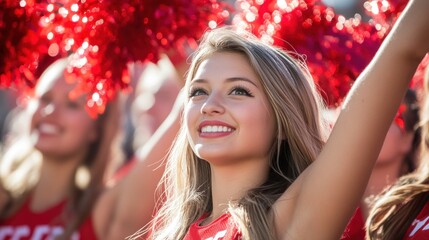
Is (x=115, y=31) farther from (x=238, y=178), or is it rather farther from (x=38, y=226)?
(x=38, y=226)

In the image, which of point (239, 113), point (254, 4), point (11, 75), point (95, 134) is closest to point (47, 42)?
point (11, 75)

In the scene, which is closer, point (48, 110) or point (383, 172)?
point (383, 172)

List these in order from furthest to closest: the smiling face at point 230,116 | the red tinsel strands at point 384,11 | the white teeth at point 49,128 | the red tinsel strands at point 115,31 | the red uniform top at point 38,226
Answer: the white teeth at point 49,128 → the red uniform top at point 38,226 → the red tinsel strands at point 115,31 → the red tinsel strands at point 384,11 → the smiling face at point 230,116

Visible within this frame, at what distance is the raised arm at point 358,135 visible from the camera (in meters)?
2.47

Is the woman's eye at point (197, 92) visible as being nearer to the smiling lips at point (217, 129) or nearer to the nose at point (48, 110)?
the smiling lips at point (217, 129)

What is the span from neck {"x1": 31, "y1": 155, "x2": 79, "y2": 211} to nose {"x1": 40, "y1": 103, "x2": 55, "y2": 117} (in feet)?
0.72

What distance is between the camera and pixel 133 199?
4.36m

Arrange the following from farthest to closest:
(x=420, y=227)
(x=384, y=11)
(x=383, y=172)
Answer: (x=383, y=172) < (x=384, y=11) < (x=420, y=227)

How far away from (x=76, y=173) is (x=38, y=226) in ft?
1.04

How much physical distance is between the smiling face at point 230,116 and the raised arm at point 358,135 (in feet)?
0.82

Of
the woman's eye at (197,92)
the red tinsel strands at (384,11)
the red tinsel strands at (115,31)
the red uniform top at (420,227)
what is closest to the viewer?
the red uniform top at (420,227)

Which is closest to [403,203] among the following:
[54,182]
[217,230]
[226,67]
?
[217,230]

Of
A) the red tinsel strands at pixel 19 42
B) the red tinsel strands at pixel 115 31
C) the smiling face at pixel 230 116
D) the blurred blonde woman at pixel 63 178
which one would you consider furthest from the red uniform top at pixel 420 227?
the blurred blonde woman at pixel 63 178

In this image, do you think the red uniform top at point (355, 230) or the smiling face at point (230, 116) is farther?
the red uniform top at point (355, 230)
